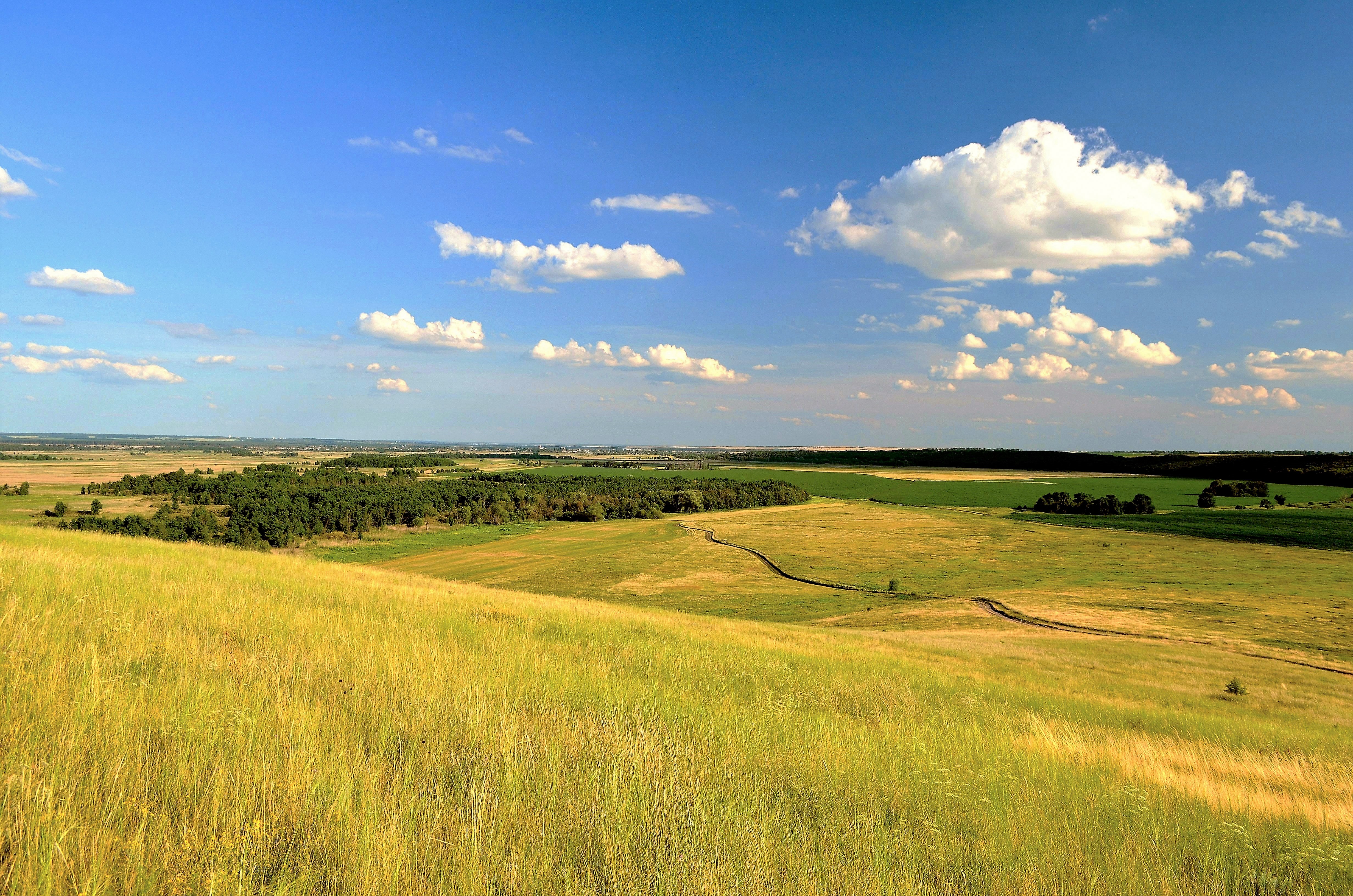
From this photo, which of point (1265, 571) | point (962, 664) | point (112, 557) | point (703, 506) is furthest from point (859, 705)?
point (703, 506)

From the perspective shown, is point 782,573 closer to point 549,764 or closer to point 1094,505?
point 549,764

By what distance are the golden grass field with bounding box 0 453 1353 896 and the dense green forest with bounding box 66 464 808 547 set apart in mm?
81866

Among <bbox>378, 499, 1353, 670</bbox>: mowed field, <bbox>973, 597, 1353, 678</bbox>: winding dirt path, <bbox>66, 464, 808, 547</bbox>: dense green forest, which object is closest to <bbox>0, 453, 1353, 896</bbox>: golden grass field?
<bbox>973, 597, 1353, 678</bbox>: winding dirt path

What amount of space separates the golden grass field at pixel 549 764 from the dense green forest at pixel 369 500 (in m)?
81.9

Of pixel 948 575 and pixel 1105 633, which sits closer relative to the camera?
pixel 1105 633

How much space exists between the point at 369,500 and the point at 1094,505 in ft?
421

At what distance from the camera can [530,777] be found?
3918 millimetres

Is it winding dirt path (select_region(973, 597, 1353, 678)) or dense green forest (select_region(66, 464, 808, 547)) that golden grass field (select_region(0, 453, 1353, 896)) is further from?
dense green forest (select_region(66, 464, 808, 547))

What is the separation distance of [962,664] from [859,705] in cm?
1272

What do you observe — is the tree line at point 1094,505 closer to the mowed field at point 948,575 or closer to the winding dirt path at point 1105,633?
the mowed field at point 948,575

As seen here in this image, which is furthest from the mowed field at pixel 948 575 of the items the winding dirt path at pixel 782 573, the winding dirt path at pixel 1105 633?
the winding dirt path at pixel 1105 633

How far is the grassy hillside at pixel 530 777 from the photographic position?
112 inches

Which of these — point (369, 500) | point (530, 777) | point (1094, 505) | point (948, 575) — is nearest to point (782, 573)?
point (948, 575)

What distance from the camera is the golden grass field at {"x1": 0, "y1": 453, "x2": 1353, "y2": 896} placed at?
2.89 metres
